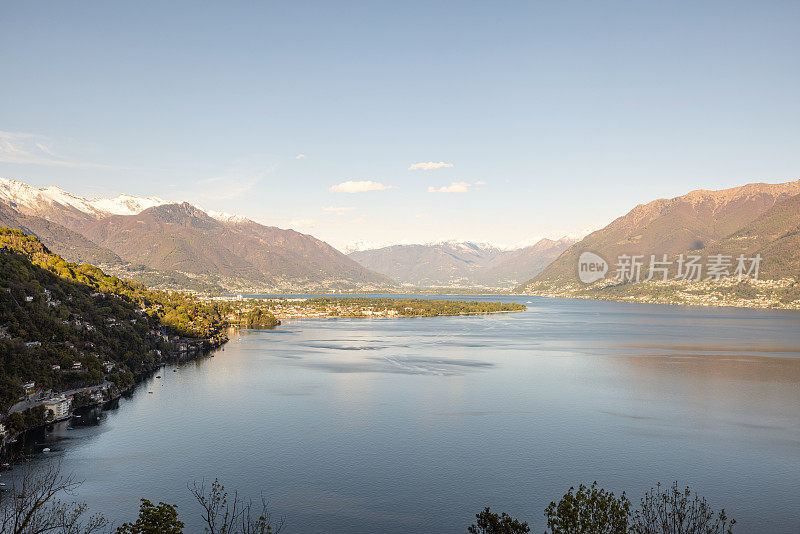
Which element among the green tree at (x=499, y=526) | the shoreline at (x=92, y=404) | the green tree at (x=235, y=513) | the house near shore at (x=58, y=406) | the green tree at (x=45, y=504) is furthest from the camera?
the house near shore at (x=58, y=406)

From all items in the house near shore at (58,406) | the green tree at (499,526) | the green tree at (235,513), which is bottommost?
the green tree at (235,513)

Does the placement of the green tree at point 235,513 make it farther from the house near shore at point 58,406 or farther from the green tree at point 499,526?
the house near shore at point 58,406

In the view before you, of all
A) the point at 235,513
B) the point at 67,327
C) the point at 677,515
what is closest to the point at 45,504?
the point at 235,513

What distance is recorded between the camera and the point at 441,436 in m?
50.8

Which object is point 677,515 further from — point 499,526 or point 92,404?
point 92,404

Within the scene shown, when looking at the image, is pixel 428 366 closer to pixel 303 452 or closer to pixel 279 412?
pixel 279 412

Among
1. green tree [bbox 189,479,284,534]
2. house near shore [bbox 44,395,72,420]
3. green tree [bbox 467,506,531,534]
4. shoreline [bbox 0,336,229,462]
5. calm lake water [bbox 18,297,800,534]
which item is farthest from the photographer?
house near shore [bbox 44,395,72,420]

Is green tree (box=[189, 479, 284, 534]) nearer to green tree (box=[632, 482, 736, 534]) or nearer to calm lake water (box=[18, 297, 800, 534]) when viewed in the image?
calm lake water (box=[18, 297, 800, 534])

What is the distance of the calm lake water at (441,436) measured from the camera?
36.5m

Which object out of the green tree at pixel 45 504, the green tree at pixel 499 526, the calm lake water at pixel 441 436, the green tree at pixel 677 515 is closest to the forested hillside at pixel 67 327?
the calm lake water at pixel 441 436

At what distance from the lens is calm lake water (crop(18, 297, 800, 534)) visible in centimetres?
3647

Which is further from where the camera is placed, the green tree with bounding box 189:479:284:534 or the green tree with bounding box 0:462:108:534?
the green tree with bounding box 189:479:284:534

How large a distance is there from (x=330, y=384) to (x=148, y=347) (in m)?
37.3

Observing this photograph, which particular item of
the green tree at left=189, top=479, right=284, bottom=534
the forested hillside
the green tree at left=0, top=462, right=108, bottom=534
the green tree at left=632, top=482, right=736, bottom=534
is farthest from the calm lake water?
the forested hillside
